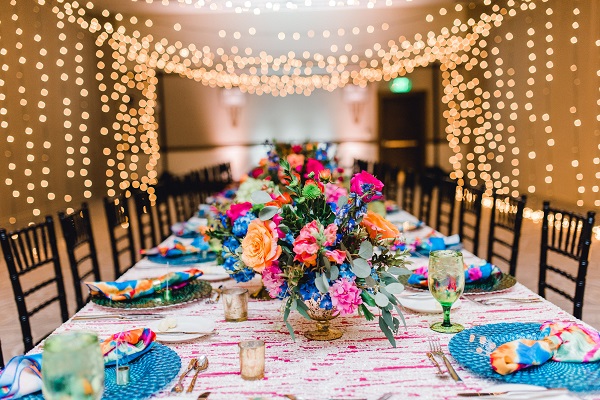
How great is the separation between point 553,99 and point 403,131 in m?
4.45

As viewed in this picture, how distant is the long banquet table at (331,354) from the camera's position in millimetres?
1196

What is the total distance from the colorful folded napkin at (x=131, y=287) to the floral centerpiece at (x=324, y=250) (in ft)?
1.77

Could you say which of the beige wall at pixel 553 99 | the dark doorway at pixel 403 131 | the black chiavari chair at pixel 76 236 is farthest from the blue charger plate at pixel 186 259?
the dark doorway at pixel 403 131

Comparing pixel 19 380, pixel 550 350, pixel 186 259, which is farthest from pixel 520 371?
pixel 186 259

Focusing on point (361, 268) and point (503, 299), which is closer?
point (361, 268)

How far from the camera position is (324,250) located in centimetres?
134

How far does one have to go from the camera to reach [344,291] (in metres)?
1.34

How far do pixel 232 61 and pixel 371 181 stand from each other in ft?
31.4

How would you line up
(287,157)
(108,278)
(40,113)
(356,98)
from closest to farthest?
(287,157) → (108,278) → (40,113) → (356,98)

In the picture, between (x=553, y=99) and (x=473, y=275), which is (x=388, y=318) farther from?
(x=553, y=99)

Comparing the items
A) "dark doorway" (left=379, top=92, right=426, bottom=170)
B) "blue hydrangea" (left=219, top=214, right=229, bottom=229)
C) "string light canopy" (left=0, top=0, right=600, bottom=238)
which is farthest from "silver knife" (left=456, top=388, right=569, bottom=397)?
"dark doorway" (left=379, top=92, right=426, bottom=170)

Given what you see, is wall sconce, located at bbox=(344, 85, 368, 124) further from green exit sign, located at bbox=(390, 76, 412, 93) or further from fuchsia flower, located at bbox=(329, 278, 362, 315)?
fuchsia flower, located at bbox=(329, 278, 362, 315)

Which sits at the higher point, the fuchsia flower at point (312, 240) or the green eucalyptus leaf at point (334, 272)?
the fuchsia flower at point (312, 240)

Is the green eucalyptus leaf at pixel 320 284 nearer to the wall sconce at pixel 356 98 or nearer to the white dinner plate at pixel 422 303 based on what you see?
the white dinner plate at pixel 422 303
